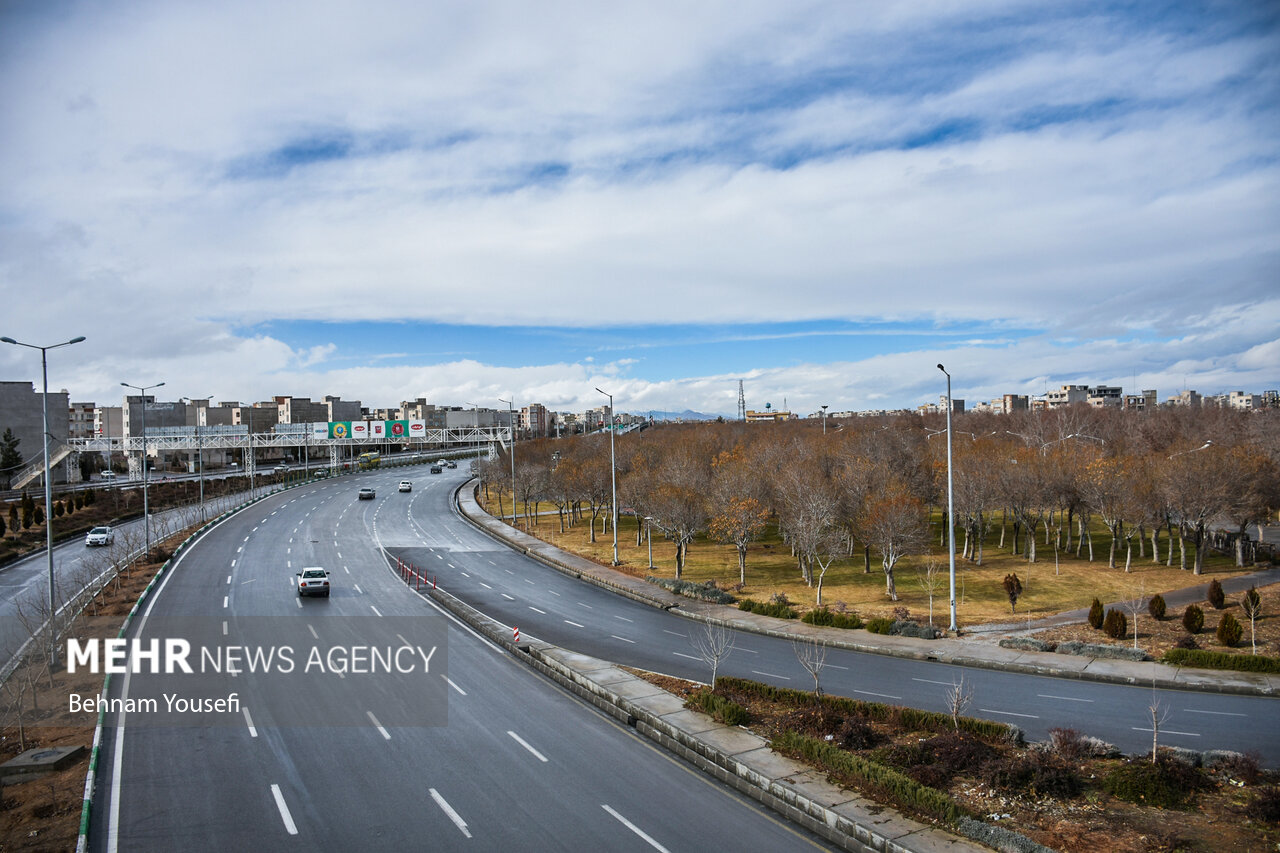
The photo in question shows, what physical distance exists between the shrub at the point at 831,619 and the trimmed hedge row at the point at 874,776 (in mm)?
13507

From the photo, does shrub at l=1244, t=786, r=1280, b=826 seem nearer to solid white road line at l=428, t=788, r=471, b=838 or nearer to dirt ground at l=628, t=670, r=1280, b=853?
dirt ground at l=628, t=670, r=1280, b=853

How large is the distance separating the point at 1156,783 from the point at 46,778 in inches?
909

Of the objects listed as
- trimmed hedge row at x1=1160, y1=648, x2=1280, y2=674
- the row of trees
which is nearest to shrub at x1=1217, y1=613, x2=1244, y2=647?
trimmed hedge row at x1=1160, y1=648, x2=1280, y2=674

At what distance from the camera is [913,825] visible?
532 inches

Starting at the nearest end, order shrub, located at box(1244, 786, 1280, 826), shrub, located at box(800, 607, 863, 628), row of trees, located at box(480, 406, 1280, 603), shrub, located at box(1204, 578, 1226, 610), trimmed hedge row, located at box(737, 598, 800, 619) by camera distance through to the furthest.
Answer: shrub, located at box(1244, 786, 1280, 826) → shrub, located at box(800, 607, 863, 628) → shrub, located at box(1204, 578, 1226, 610) → trimmed hedge row, located at box(737, 598, 800, 619) → row of trees, located at box(480, 406, 1280, 603)

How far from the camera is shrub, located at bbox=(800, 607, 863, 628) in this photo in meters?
30.1

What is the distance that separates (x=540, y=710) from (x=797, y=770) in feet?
25.0

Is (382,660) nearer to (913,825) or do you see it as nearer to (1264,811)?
(913,825)

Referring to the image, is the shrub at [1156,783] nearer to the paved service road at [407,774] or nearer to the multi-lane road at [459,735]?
the multi-lane road at [459,735]

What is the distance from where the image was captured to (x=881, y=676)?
23.8 meters

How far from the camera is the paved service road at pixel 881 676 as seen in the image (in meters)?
18.7

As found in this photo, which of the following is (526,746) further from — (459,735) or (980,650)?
(980,650)

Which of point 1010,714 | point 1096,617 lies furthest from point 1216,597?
point 1010,714

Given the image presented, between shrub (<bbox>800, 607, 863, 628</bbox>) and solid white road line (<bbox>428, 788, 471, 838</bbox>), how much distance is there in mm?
19594
